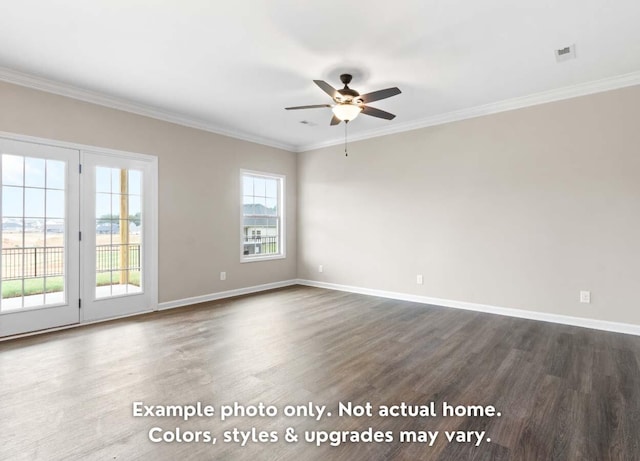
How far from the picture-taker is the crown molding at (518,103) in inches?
143

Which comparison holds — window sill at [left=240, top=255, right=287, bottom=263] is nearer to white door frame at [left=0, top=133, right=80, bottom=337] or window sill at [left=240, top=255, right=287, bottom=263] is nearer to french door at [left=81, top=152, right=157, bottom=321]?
french door at [left=81, top=152, right=157, bottom=321]

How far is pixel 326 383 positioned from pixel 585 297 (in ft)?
11.3

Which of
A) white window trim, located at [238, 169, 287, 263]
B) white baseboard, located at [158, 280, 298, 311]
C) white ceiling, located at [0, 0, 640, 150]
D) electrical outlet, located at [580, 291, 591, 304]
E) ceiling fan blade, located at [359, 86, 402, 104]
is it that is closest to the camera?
white ceiling, located at [0, 0, 640, 150]

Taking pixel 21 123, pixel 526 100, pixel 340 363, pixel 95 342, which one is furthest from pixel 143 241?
pixel 526 100

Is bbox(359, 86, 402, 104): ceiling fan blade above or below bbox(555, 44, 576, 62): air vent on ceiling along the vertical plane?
below

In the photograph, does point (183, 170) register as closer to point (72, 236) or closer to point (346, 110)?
point (72, 236)

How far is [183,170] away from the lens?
4957 millimetres

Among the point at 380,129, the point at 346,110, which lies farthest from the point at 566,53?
the point at 380,129

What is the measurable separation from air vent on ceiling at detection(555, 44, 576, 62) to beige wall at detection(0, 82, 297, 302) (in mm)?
4544

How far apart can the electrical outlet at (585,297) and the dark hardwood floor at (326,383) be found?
354mm

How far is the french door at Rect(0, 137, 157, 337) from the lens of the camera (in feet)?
11.6

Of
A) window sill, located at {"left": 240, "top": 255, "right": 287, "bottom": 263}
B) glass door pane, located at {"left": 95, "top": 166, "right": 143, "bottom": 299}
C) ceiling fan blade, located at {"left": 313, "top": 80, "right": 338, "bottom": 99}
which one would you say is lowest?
window sill, located at {"left": 240, "top": 255, "right": 287, "bottom": 263}


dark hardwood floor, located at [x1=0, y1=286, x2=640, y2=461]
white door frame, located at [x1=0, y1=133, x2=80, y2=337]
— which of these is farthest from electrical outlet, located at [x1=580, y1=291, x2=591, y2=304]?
white door frame, located at [x1=0, y1=133, x2=80, y2=337]

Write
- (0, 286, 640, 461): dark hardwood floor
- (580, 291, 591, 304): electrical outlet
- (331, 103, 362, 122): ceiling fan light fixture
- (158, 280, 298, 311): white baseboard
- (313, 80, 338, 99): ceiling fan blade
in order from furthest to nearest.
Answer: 1. (158, 280, 298, 311): white baseboard
2. (580, 291, 591, 304): electrical outlet
3. (331, 103, 362, 122): ceiling fan light fixture
4. (313, 80, 338, 99): ceiling fan blade
5. (0, 286, 640, 461): dark hardwood floor
